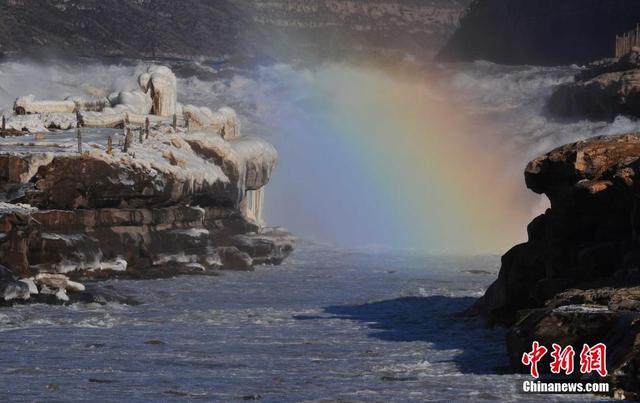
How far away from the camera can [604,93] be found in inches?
4259

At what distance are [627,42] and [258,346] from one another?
309ft

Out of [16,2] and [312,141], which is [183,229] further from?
[16,2]

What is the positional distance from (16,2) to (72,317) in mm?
129727

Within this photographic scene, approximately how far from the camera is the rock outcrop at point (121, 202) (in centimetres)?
4956

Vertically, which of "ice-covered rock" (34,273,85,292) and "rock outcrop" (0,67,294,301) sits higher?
"rock outcrop" (0,67,294,301)

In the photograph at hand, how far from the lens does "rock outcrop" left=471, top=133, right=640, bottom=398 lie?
3228 cm

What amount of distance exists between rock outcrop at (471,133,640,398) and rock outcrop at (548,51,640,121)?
2604 inches

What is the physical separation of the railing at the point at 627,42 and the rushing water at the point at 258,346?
75.5 m

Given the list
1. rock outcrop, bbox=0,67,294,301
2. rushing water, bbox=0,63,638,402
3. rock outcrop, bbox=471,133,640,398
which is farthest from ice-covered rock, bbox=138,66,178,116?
rock outcrop, bbox=471,133,640,398

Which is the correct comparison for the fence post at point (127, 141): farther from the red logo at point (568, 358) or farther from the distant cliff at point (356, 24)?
the distant cliff at point (356, 24)

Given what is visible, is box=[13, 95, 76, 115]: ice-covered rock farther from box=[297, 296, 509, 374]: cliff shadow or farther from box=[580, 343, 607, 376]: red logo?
box=[580, 343, 607, 376]: red logo

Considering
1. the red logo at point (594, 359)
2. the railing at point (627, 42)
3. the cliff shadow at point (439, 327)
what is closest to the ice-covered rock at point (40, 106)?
the cliff shadow at point (439, 327)

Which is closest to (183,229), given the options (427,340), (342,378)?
(427,340)

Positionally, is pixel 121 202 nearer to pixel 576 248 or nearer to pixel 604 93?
pixel 576 248
